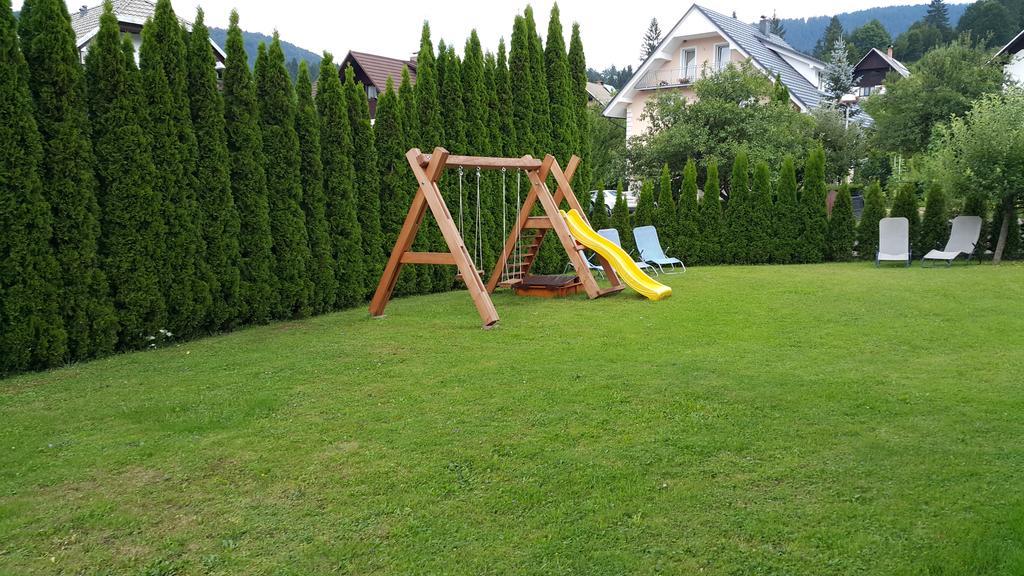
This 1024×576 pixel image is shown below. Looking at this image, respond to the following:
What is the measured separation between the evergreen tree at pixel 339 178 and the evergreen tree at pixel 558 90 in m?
4.60

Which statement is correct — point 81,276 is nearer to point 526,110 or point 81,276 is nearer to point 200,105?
point 200,105

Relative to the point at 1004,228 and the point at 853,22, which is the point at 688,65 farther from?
the point at 853,22

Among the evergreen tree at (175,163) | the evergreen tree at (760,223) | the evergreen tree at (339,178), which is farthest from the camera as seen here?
the evergreen tree at (760,223)


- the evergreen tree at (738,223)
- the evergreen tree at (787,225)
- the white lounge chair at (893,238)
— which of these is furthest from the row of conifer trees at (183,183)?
the white lounge chair at (893,238)

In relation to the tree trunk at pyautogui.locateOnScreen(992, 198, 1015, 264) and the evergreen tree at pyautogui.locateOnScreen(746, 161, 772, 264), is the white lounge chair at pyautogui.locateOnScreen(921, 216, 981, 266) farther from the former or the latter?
the evergreen tree at pyautogui.locateOnScreen(746, 161, 772, 264)

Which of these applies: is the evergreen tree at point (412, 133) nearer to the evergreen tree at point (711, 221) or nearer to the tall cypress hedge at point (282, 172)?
the tall cypress hedge at point (282, 172)

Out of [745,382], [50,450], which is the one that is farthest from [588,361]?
[50,450]

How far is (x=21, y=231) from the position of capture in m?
5.47

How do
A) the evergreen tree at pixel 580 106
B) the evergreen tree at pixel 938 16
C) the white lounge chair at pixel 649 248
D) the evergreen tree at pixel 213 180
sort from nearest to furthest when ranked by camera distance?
1. the evergreen tree at pixel 213 180
2. the white lounge chair at pixel 649 248
3. the evergreen tree at pixel 580 106
4. the evergreen tree at pixel 938 16

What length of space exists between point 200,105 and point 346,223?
88.0 inches

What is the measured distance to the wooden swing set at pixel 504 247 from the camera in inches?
289

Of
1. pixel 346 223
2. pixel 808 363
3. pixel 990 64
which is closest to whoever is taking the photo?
pixel 808 363

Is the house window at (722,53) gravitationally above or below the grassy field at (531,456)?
above

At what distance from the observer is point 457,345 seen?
621 cm
